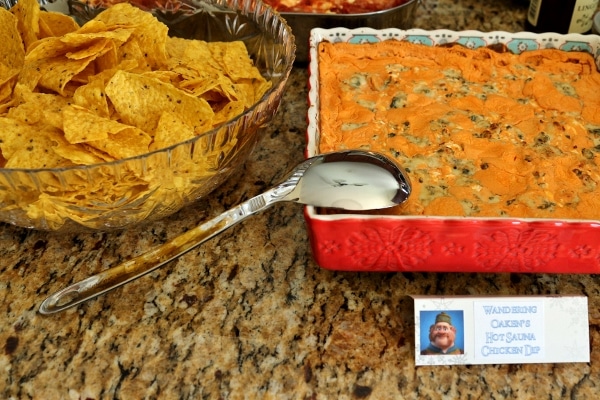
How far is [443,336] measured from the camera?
770mm

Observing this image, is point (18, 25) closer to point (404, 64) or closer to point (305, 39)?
point (305, 39)

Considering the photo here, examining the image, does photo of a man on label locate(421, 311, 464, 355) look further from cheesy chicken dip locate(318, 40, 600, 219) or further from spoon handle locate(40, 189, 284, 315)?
spoon handle locate(40, 189, 284, 315)

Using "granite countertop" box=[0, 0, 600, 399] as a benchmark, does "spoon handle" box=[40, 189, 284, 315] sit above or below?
above

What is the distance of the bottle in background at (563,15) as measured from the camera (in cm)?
138

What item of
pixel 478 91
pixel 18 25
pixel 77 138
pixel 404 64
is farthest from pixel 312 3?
pixel 77 138

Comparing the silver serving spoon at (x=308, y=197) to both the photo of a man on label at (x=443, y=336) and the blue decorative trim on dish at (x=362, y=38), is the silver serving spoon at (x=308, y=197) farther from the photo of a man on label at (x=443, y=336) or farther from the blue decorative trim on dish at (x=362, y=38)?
the blue decorative trim on dish at (x=362, y=38)

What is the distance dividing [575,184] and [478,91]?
27 centimetres

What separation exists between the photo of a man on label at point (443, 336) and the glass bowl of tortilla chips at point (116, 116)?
0.38m

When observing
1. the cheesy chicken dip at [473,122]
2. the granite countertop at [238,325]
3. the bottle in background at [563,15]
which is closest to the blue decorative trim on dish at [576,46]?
the cheesy chicken dip at [473,122]

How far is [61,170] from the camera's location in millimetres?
727

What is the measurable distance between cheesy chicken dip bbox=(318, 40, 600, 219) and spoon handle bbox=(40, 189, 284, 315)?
0.16m

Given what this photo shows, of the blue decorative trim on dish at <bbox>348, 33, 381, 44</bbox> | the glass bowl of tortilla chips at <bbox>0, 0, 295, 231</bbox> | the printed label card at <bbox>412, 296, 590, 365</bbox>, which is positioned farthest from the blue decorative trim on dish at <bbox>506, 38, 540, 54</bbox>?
the printed label card at <bbox>412, 296, 590, 365</bbox>

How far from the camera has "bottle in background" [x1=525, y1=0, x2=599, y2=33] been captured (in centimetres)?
138

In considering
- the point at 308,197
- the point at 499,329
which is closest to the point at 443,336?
the point at 499,329
